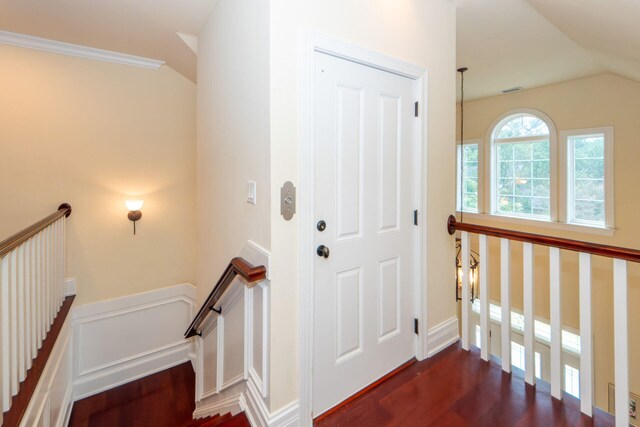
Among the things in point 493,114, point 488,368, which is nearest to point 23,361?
point 488,368

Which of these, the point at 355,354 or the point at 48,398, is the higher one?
the point at 355,354

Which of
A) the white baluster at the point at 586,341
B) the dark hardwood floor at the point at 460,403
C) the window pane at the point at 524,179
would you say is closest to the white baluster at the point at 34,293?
the dark hardwood floor at the point at 460,403

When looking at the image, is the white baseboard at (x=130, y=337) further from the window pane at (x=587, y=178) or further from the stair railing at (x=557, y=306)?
the window pane at (x=587, y=178)

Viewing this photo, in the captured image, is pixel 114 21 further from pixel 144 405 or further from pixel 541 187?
pixel 541 187

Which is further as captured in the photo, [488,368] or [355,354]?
[488,368]

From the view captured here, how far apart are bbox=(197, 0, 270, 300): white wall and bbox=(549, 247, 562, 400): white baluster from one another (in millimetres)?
1554

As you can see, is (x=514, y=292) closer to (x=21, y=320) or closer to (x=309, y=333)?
(x=309, y=333)

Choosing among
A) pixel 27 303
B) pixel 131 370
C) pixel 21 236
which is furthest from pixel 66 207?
pixel 131 370

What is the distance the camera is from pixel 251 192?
63.9 inches

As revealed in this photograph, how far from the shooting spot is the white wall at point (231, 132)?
1505 millimetres

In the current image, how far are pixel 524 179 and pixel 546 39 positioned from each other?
2.22 meters

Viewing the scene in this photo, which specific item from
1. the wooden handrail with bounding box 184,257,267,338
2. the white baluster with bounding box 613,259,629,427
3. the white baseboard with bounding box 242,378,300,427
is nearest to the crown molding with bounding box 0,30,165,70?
the wooden handrail with bounding box 184,257,267,338

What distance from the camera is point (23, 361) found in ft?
5.52

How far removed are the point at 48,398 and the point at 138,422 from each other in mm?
1050
